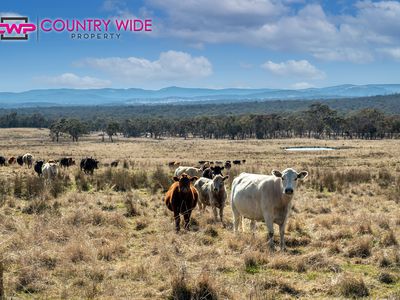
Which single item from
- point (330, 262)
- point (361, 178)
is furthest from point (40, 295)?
point (361, 178)

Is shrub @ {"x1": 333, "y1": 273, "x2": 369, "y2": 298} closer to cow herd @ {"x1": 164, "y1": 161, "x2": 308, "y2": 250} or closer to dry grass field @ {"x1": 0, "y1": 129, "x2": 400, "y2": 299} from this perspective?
dry grass field @ {"x1": 0, "y1": 129, "x2": 400, "y2": 299}

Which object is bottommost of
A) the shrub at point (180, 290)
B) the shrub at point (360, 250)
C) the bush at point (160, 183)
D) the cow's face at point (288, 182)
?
the bush at point (160, 183)

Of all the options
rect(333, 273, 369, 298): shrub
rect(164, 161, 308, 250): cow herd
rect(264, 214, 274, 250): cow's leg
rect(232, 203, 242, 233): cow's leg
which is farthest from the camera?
rect(232, 203, 242, 233): cow's leg

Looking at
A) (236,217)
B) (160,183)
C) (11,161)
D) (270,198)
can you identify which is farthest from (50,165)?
(11,161)

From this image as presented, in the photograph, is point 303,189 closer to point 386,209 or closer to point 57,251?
point 386,209

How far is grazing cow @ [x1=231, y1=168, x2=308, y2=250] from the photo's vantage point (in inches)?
380

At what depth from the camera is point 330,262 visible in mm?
8438

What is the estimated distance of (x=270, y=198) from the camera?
394 inches

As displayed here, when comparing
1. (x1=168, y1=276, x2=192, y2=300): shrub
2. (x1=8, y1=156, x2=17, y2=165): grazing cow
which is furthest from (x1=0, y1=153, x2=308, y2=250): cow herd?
(x1=8, y1=156, x2=17, y2=165): grazing cow

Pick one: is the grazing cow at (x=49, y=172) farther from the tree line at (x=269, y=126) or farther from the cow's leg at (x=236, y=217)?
the tree line at (x=269, y=126)

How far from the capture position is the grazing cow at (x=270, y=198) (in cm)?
965

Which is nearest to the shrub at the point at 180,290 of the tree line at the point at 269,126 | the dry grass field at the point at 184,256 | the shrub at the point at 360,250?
the dry grass field at the point at 184,256

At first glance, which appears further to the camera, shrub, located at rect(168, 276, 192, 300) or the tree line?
the tree line

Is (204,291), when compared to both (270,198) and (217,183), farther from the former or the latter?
(217,183)
